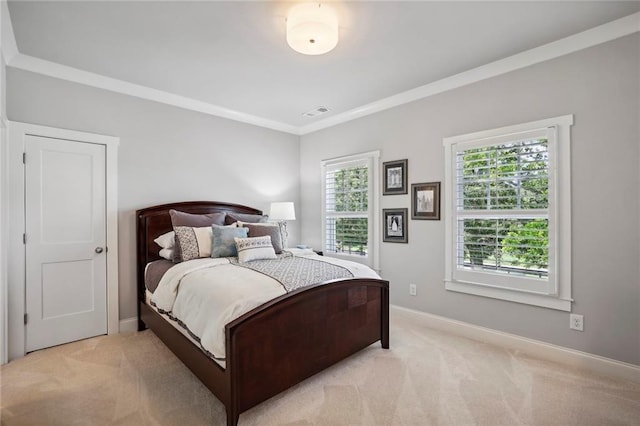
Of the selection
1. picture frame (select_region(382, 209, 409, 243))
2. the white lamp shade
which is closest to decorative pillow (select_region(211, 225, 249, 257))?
the white lamp shade

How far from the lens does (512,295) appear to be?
2.83m

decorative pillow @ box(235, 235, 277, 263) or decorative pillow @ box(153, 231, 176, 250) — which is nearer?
decorative pillow @ box(235, 235, 277, 263)

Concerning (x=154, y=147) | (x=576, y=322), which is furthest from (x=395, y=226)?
(x=154, y=147)

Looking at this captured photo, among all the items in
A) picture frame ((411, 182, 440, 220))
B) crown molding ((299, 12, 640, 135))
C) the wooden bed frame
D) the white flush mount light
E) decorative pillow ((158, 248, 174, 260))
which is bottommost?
the wooden bed frame

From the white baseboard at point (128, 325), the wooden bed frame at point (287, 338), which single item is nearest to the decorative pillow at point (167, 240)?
the wooden bed frame at point (287, 338)

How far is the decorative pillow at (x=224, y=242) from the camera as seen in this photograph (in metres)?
3.06

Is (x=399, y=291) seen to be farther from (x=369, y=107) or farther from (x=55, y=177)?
(x=55, y=177)

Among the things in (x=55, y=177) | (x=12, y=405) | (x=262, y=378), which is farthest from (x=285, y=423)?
(x=55, y=177)

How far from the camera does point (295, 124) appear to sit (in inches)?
187

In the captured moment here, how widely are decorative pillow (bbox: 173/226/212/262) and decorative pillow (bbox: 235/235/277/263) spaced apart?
0.33 metres

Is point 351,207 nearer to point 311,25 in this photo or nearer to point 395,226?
point 395,226

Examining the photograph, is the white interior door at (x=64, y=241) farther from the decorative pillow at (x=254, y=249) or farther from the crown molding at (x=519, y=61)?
the crown molding at (x=519, y=61)

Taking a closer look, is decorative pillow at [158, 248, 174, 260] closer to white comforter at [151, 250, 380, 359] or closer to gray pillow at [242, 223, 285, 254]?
white comforter at [151, 250, 380, 359]

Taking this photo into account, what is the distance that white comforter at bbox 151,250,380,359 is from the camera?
1867 mm
